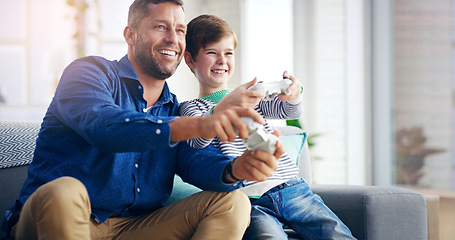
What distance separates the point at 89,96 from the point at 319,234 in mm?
825

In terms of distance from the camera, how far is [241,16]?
3.63 m

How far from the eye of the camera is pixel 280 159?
1730 mm

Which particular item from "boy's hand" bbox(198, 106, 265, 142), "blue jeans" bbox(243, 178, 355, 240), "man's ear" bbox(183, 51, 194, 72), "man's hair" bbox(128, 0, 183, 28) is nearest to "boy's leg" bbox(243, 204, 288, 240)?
"blue jeans" bbox(243, 178, 355, 240)

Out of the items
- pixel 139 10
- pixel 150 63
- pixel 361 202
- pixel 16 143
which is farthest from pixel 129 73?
pixel 361 202

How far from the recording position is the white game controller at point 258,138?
1.16m

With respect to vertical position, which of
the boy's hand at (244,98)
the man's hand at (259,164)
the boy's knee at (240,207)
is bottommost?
the boy's knee at (240,207)

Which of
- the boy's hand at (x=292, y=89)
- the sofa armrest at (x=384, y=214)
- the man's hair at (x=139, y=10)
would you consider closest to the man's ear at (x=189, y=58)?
the man's hair at (x=139, y=10)

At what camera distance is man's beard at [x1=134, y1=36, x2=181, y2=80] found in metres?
1.64

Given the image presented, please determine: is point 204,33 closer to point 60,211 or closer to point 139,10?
point 139,10

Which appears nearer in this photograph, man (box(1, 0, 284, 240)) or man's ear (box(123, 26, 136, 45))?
man (box(1, 0, 284, 240))

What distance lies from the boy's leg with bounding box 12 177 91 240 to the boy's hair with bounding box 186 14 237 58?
84 cm

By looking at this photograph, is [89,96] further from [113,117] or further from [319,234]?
[319,234]

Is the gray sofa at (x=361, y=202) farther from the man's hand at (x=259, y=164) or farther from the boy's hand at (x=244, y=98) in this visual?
the boy's hand at (x=244, y=98)

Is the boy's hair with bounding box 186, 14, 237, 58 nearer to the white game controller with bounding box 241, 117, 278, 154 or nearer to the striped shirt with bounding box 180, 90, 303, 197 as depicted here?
the striped shirt with bounding box 180, 90, 303, 197
